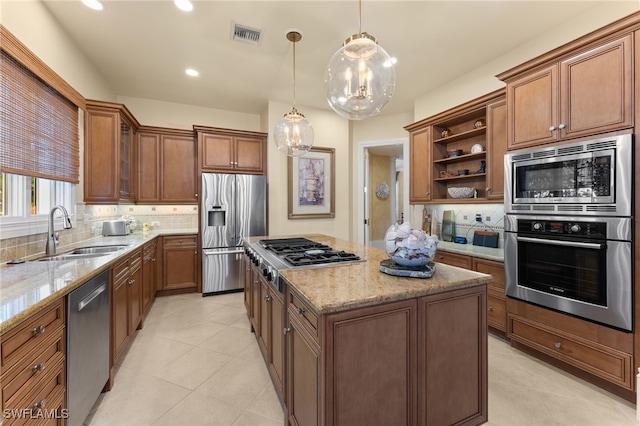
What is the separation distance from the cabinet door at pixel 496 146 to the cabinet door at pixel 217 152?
339 centimetres

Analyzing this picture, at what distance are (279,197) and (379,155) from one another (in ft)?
11.4

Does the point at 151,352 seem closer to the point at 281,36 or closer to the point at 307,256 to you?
the point at 307,256

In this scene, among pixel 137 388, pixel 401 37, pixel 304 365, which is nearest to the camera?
pixel 304 365

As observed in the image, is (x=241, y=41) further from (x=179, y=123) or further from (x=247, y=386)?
(x=247, y=386)

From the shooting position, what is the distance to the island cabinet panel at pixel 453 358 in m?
1.32

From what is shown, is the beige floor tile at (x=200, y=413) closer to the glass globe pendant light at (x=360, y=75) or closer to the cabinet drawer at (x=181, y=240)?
the glass globe pendant light at (x=360, y=75)

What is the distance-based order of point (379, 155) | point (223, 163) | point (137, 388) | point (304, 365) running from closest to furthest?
point (304, 365) < point (137, 388) < point (223, 163) < point (379, 155)

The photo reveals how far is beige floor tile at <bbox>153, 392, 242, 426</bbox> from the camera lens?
66.3 inches

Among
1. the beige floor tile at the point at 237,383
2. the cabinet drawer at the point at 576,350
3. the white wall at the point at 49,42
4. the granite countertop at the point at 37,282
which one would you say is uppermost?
the white wall at the point at 49,42

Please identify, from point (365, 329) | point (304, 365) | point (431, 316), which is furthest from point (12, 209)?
point (431, 316)

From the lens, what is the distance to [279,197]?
173 inches

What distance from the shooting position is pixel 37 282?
4.68 ft

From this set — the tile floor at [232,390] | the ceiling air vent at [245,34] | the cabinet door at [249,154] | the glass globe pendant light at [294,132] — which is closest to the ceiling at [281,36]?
the ceiling air vent at [245,34]

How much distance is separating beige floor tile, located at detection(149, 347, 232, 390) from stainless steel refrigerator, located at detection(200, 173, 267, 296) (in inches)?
62.3
